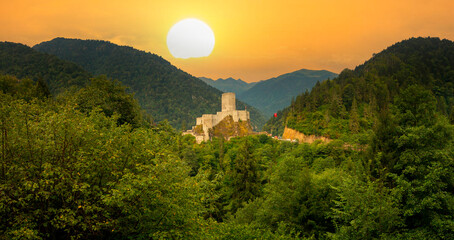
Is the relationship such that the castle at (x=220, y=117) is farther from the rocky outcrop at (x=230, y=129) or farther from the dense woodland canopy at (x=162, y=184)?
the dense woodland canopy at (x=162, y=184)

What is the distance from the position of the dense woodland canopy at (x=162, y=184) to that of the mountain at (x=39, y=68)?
101m

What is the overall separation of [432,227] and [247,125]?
5455cm

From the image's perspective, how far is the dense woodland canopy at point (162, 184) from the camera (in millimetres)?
8555

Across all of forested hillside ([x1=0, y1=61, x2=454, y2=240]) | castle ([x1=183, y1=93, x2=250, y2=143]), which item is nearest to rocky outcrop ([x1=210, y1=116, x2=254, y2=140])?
castle ([x1=183, y1=93, x2=250, y2=143])

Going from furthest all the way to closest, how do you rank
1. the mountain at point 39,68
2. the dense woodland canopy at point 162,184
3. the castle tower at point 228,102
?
the mountain at point 39,68
the castle tower at point 228,102
the dense woodland canopy at point 162,184

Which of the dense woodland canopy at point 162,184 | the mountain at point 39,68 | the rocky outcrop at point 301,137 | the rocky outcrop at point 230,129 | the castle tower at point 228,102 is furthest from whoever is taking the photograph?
the mountain at point 39,68

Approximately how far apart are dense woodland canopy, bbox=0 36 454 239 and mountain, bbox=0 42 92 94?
10098cm

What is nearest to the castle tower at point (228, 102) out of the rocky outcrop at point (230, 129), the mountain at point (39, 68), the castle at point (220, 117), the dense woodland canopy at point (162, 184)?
the castle at point (220, 117)

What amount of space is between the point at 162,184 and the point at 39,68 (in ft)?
471

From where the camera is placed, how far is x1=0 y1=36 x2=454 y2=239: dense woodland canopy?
8.55 metres

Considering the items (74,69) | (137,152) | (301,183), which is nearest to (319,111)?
(301,183)

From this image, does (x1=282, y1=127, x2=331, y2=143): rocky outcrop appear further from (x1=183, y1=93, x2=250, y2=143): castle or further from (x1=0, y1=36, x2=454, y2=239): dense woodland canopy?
(x1=0, y1=36, x2=454, y2=239): dense woodland canopy

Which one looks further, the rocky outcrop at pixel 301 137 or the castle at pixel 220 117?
the castle at pixel 220 117

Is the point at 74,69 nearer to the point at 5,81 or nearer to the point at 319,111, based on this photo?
the point at 5,81
